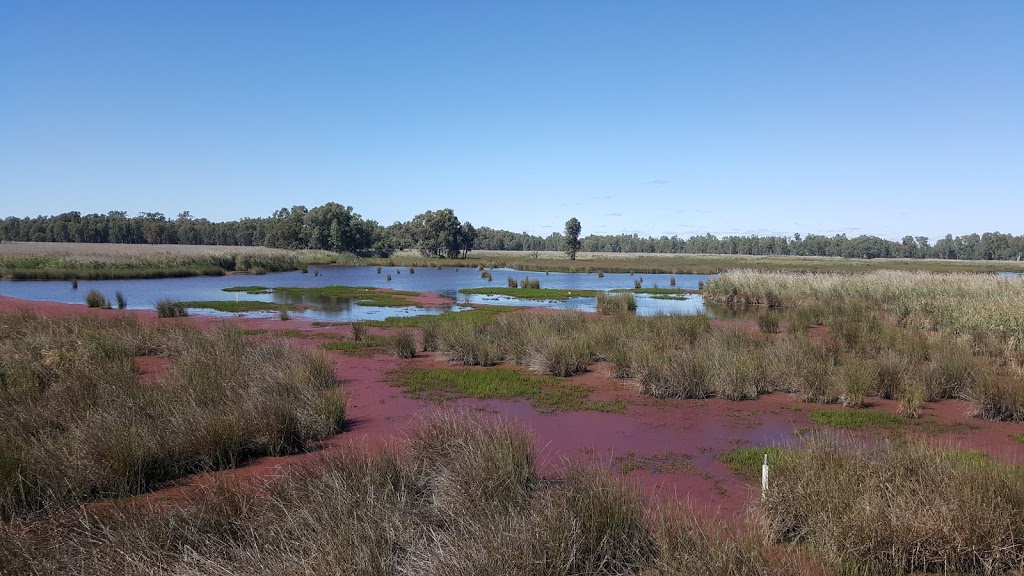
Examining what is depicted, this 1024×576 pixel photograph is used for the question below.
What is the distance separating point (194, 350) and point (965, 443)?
51.1 feet

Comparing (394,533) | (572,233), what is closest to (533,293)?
(394,533)

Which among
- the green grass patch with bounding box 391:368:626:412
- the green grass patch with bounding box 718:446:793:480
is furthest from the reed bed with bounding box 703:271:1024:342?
the green grass patch with bounding box 391:368:626:412

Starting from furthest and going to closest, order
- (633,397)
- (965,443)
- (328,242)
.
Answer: (328,242) → (633,397) → (965,443)

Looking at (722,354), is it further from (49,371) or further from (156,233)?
(156,233)

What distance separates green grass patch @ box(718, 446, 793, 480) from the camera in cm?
812

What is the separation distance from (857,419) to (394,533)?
383 inches

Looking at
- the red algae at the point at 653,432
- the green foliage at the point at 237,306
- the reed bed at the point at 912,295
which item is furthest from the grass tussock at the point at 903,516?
the green foliage at the point at 237,306

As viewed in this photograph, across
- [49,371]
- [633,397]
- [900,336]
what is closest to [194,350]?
[49,371]

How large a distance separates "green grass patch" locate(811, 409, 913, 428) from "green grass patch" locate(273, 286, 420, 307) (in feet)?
87.2

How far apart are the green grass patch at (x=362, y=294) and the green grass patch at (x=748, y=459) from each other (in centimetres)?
2749

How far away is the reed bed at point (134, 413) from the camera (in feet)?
20.8

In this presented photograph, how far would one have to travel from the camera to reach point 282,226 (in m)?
109

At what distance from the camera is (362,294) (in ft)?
134

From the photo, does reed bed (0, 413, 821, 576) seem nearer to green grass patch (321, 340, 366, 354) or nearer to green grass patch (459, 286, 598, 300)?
green grass patch (321, 340, 366, 354)
